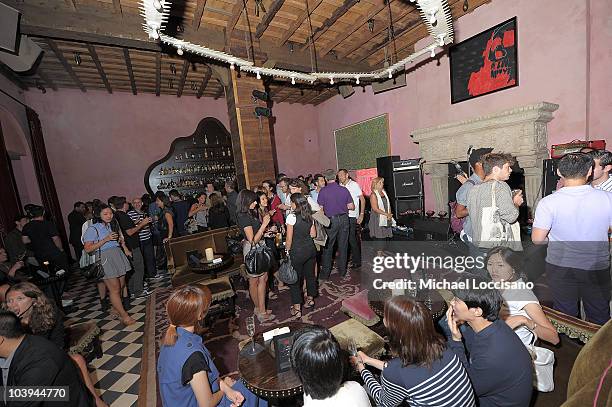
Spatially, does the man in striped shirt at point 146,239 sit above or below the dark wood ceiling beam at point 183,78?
below

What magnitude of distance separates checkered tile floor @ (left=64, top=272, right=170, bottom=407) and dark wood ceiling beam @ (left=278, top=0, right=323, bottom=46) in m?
5.25

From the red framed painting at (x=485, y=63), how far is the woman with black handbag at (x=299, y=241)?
448 cm

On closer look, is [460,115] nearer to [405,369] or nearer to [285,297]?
[285,297]

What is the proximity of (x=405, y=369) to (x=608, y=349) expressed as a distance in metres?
0.77

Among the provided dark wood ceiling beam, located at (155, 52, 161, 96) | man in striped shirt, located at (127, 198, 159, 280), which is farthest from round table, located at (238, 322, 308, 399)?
dark wood ceiling beam, located at (155, 52, 161, 96)

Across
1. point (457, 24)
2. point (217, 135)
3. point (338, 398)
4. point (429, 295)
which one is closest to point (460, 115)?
point (457, 24)

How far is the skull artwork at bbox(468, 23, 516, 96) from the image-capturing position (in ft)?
15.0

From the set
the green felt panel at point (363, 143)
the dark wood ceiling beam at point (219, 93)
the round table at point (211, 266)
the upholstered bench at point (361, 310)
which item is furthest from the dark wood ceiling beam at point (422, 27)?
the round table at point (211, 266)

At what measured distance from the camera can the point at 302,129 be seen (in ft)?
32.9

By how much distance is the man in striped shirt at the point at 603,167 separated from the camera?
8.27 feet

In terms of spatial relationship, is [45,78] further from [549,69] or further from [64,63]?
[549,69]

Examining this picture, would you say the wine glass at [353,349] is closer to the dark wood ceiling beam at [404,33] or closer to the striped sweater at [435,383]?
the striped sweater at [435,383]

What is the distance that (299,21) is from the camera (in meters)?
4.55

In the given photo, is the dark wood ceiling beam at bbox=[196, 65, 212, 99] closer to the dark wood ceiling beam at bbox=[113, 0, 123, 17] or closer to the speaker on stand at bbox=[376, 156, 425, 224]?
the dark wood ceiling beam at bbox=[113, 0, 123, 17]
